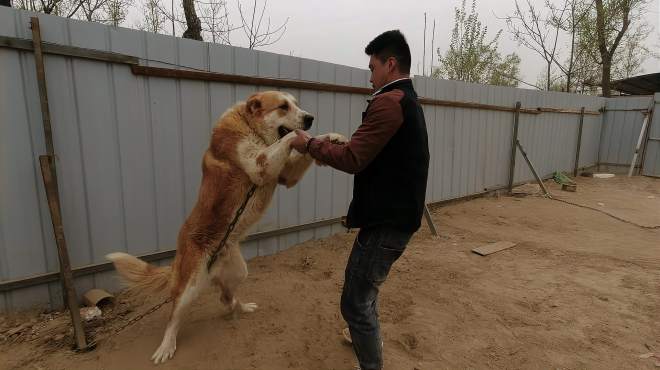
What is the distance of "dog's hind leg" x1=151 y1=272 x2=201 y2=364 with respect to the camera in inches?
105

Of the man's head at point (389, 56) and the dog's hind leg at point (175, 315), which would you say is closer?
the man's head at point (389, 56)

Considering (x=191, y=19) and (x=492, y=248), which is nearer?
(x=492, y=248)

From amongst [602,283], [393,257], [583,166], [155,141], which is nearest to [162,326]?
[155,141]

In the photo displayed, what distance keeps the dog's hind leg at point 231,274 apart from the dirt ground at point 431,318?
174 mm

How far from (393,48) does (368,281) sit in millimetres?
1351

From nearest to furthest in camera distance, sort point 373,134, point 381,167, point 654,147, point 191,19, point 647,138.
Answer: point 373,134 < point 381,167 < point 191,19 < point 654,147 < point 647,138

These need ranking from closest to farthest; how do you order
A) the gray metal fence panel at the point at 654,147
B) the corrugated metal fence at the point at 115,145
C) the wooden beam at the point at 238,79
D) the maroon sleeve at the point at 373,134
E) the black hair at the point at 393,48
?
the maroon sleeve at the point at 373,134 → the black hair at the point at 393,48 → the corrugated metal fence at the point at 115,145 → the wooden beam at the point at 238,79 → the gray metal fence panel at the point at 654,147

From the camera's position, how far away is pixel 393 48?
2.06 m

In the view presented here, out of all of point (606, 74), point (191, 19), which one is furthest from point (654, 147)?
point (191, 19)

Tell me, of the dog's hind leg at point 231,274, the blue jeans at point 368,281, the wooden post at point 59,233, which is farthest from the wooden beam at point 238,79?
the blue jeans at point 368,281

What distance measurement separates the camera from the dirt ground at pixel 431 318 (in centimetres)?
276

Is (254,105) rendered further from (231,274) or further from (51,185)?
(51,185)

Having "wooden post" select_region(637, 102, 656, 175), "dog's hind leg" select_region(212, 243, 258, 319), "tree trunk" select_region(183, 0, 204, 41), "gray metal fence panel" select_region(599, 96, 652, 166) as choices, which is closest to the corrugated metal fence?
"dog's hind leg" select_region(212, 243, 258, 319)

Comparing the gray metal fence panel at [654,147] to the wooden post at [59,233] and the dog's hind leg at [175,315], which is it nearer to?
the dog's hind leg at [175,315]
